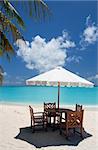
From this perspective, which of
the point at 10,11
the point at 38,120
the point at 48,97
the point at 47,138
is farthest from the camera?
the point at 48,97

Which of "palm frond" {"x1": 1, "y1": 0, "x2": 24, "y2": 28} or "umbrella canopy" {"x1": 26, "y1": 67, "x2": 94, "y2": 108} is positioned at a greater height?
"palm frond" {"x1": 1, "y1": 0, "x2": 24, "y2": 28}

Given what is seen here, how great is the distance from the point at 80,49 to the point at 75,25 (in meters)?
6.61

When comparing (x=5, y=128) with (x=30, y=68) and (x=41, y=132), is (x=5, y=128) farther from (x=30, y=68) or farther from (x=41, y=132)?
(x=30, y=68)

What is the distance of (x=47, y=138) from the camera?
7398 millimetres

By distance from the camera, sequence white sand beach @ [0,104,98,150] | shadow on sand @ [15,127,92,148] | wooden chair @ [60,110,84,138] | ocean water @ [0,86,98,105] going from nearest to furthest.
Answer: white sand beach @ [0,104,98,150] → shadow on sand @ [15,127,92,148] → wooden chair @ [60,110,84,138] → ocean water @ [0,86,98,105]

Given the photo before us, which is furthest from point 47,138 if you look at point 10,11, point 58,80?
point 10,11

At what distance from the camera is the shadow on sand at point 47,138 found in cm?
695

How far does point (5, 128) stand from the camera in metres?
8.84

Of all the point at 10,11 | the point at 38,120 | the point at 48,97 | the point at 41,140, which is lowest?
the point at 41,140

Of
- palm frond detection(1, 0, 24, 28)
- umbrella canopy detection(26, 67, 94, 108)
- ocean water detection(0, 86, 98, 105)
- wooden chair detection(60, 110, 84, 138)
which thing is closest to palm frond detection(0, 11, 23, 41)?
palm frond detection(1, 0, 24, 28)

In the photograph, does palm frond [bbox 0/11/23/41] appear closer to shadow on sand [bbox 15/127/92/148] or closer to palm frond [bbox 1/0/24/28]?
palm frond [bbox 1/0/24/28]

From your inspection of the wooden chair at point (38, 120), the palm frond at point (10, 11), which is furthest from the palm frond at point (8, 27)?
the wooden chair at point (38, 120)

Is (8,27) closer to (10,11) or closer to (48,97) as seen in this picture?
(10,11)

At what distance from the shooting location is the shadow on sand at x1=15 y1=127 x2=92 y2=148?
22.8 ft
